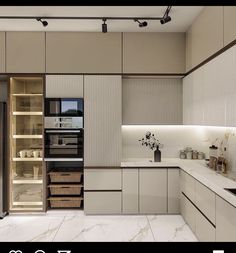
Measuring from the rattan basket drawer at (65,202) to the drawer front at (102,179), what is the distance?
28 cm

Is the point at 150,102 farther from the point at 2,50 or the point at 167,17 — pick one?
the point at 2,50

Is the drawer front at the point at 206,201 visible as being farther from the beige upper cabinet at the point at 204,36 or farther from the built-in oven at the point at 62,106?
the built-in oven at the point at 62,106

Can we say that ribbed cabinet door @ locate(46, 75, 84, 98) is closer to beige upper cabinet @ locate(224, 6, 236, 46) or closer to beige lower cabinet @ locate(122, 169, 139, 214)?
beige lower cabinet @ locate(122, 169, 139, 214)

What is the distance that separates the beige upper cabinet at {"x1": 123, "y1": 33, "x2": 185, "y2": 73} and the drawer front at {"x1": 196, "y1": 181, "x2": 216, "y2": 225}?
6.14ft

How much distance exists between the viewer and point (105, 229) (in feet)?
11.6

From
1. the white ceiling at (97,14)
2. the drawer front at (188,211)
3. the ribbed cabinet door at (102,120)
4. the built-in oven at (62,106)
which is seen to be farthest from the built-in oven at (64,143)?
the drawer front at (188,211)

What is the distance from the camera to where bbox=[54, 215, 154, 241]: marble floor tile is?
3.28 meters

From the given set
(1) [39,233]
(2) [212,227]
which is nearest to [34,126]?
(1) [39,233]

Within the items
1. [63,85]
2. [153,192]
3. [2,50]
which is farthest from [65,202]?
[2,50]

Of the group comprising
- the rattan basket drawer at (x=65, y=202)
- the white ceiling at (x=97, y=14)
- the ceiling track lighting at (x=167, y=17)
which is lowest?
the rattan basket drawer at (x=65, y=202)

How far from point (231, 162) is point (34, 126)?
2.87 m

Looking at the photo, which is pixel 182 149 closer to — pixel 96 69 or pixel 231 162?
pixel 231 162

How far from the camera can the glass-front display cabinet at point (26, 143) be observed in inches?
163

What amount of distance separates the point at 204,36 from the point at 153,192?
2245 mm
